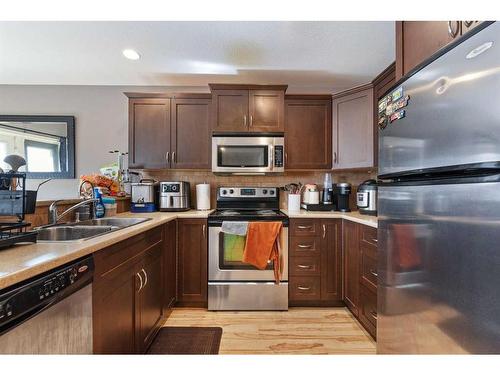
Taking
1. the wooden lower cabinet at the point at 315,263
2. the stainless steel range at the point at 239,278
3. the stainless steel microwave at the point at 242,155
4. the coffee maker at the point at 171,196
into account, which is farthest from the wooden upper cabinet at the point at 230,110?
the wooden lower cabinet at the point at 315,263

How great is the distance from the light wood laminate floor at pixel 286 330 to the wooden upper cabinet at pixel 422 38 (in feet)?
5.99

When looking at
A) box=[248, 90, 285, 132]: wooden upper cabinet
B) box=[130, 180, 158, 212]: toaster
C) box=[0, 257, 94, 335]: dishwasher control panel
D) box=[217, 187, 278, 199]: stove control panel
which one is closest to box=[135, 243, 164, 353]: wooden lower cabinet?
box=[0, 257, 94, 335]: dishwasher control panel

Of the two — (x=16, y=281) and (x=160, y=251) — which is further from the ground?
(x=16, y=281)

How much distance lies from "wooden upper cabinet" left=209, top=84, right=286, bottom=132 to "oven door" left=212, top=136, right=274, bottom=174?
12 cm

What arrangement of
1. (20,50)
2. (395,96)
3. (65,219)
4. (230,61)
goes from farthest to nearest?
(230,61)
(20,50)
(65,219)
(395,96)

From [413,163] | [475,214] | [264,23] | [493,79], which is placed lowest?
[475,214]

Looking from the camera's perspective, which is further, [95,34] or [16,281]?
[95,34]

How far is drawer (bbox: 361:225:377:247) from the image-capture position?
5.74 ft

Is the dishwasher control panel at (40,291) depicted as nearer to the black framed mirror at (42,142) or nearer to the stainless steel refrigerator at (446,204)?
the stainless steel refrigerator at (446,204)

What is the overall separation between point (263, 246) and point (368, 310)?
0.95 meters

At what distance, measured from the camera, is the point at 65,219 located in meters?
1.71

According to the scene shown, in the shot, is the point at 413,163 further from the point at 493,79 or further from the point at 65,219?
the point at 65,219
